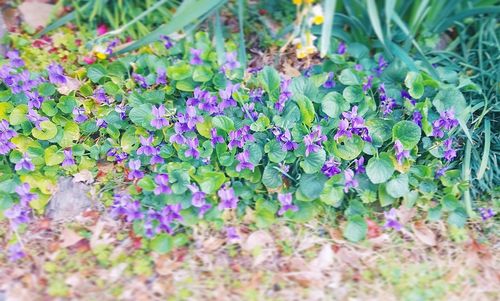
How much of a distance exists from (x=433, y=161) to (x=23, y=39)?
2.01 meters

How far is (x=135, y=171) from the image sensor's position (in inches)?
88.7

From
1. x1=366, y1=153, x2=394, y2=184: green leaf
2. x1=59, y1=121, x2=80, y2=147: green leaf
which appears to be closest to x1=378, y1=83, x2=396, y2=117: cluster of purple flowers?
x1=366, y1=153, x2=394, y2=184: green leaf

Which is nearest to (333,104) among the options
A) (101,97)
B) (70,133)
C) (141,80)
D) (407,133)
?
(407,133)

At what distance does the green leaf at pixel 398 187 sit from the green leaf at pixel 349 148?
0.17 m

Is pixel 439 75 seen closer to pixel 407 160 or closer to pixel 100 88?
pixel 407 160

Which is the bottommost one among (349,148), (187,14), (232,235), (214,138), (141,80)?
(232,235)

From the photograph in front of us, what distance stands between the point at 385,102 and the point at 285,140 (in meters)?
0.49

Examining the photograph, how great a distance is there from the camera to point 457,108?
236 centimetres

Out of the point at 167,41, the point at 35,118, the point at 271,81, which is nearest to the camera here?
the point at 35,118

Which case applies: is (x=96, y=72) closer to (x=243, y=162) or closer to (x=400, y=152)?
(x=243, y=162)

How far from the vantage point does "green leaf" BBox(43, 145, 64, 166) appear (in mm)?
2262

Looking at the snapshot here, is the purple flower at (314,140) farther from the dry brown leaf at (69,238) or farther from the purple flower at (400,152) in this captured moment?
the dry brown leaf at (69,238)

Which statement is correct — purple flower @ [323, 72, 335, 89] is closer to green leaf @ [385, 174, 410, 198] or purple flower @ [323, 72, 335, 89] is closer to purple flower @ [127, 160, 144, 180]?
green leaf @ [385, 174, 410, 198]

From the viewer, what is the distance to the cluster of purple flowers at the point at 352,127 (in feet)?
7.24
